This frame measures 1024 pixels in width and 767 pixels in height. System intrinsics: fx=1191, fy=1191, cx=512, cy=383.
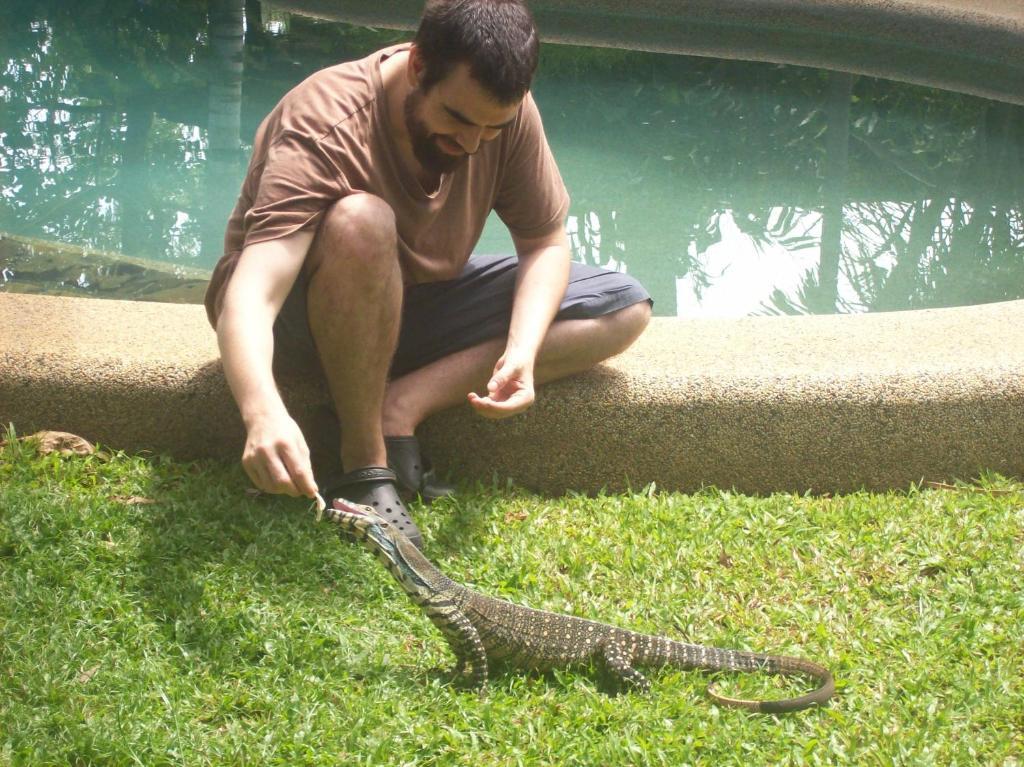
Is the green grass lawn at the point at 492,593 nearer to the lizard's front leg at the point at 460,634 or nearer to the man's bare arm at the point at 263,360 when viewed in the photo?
the lizard's front leg at the point at 460,634

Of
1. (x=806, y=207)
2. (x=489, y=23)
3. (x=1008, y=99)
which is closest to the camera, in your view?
(x=489, y=23)

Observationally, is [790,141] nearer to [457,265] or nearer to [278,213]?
[457,265]

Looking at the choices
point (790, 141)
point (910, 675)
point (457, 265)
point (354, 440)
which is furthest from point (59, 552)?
point (790, 141)

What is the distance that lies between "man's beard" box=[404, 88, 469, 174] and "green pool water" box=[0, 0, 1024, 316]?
10.6 feet

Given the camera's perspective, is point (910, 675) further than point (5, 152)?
No

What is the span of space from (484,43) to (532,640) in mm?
1671

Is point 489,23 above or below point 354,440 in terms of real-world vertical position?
above

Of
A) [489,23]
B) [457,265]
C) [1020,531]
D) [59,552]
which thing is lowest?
[59,552]

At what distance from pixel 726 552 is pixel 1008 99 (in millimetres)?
8854

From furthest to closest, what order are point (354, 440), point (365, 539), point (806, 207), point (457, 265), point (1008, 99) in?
point (1008, 99)
point (806, 207)
point (457, 265)
point (354, 440)
point (365, 539)

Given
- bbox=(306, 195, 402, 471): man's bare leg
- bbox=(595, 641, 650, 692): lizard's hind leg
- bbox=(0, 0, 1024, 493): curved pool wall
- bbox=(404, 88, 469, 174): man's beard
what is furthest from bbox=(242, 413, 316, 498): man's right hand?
bbox=(0, 0, 1024, 493): curved pool wall

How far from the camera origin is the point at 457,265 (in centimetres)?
409

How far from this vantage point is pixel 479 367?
416cm

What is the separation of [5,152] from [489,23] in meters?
7.26
